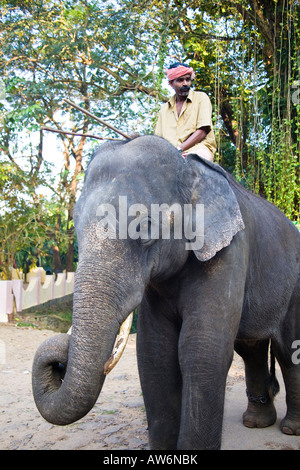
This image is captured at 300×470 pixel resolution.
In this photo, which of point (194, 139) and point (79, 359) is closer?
point (79, 359)

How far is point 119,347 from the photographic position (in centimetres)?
223

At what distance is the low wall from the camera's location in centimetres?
983

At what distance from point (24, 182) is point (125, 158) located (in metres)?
9.18

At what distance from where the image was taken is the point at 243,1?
8.15 m

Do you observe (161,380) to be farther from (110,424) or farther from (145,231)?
(110,424)

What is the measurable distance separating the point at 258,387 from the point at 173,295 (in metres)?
1.61

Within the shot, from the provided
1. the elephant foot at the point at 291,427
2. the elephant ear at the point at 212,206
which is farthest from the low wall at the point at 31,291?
the elephant ear at the point at 212,206

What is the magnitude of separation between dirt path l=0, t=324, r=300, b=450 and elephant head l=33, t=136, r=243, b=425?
1.50 m

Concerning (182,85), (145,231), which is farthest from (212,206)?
(182,85)

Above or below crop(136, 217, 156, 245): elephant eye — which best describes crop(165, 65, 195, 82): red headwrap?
above

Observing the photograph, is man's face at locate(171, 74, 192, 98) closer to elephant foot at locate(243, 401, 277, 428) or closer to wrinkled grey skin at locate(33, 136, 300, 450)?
wrinkled grey skin at locate(33, 136, 300, 450)

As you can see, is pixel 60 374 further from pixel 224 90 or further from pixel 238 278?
pixel 224 90

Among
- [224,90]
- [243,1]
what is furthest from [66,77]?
[243,1]

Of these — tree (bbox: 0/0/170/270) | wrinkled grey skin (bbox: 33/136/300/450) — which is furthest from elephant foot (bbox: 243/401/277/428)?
tree (bbox: 0/0/170/270)
